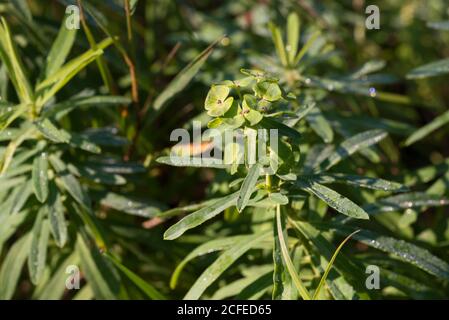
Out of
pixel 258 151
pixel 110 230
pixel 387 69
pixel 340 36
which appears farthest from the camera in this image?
pixel 387 69

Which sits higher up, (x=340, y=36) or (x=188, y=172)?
(x=340, y=36)

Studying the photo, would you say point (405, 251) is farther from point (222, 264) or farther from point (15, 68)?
point (15, 68)

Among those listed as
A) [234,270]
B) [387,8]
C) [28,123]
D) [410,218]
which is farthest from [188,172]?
[387,8]

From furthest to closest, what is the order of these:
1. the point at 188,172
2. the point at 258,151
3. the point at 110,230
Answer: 1. the point at 188,172
2. the point at 110,230
3. the point at 258,151

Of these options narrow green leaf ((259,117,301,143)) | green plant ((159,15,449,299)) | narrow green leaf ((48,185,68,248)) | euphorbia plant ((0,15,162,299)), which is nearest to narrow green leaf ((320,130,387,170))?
green plant ((159,15,449,299))

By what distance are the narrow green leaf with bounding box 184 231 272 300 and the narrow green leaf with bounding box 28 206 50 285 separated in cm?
35

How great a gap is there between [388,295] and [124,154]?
806 mm

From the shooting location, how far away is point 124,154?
5.89ft

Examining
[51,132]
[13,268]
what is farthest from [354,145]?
[13,268]

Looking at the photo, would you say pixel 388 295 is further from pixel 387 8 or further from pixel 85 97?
pixel 387 8

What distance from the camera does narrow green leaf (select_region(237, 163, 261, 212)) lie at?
3.78 ft

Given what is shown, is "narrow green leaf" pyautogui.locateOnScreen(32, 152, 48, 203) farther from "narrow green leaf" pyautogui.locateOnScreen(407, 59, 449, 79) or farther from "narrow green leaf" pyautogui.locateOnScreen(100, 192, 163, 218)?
"narrow green leaf" pyautogui.locateOnScreen(407, 59, 449, 79)

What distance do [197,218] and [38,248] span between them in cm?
46

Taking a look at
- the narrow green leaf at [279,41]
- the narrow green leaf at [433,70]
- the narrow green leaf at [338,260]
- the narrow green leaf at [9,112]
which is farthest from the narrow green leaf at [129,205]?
the narrow green leaf at [433,70]
